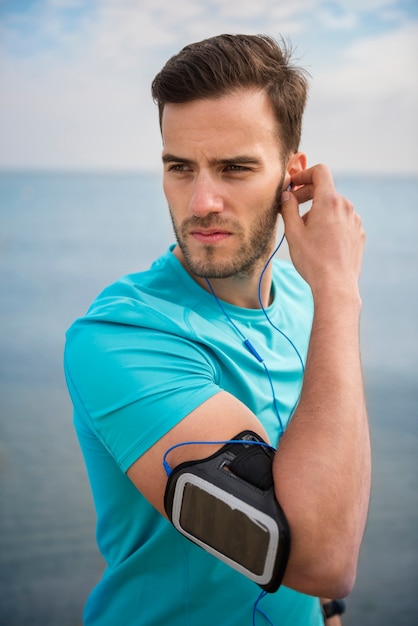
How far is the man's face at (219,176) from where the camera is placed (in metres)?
1.47

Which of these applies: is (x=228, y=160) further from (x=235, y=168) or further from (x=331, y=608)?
(x=331, y=608)

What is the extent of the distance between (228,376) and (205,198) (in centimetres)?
43

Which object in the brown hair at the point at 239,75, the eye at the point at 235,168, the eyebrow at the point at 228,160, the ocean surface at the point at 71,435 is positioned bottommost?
the ocean surface at the point at 71,435

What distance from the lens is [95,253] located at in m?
8.76

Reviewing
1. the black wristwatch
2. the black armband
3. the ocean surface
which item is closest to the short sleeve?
the black armband

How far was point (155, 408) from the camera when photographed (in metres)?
1.17

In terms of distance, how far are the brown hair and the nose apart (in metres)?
0.21

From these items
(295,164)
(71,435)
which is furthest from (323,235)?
(71,435)

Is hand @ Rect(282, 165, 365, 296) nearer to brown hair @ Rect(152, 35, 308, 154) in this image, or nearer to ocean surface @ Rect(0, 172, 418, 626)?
brown hair @ Rect(152, 35, 308, 154)

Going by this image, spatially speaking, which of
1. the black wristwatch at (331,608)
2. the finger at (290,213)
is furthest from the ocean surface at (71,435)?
the finger at (290,213)

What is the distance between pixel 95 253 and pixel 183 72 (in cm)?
742

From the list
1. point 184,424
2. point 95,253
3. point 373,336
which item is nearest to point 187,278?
point 184,424

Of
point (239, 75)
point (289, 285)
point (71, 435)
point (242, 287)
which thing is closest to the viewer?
point (239, 75)

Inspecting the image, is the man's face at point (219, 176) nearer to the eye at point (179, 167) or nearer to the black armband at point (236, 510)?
the eye at point (179, 167)
